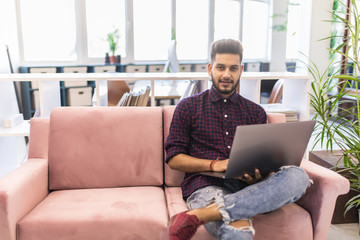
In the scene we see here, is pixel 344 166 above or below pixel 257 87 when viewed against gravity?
below

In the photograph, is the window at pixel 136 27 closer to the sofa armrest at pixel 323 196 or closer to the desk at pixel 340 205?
the desk at pixel 340 205

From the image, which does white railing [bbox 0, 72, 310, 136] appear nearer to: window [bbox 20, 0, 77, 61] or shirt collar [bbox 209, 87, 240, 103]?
shirt collar [bbox 209, 87, 240, 103]

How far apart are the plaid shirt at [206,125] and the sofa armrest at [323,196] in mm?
412

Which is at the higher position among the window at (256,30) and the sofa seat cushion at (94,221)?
the window at (256,30)

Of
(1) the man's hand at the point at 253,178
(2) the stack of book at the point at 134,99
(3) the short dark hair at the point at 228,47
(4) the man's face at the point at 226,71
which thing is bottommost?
(1) the man's hand at the point at 253,178

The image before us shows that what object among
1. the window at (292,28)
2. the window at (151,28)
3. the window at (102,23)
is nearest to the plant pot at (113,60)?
the window at (102,23)

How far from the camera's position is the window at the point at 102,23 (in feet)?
20.6

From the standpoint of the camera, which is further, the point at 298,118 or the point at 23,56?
the point at 23,56

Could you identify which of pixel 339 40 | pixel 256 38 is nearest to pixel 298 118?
pixel 339 40

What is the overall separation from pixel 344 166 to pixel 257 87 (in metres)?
0.82

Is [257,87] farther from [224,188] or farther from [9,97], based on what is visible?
[9,97]

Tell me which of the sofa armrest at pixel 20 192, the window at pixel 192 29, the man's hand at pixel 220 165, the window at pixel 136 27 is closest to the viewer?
the sofa armrest at pixel 20 192

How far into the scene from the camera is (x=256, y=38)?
756 cm

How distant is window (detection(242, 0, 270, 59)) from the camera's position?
7.46 m
